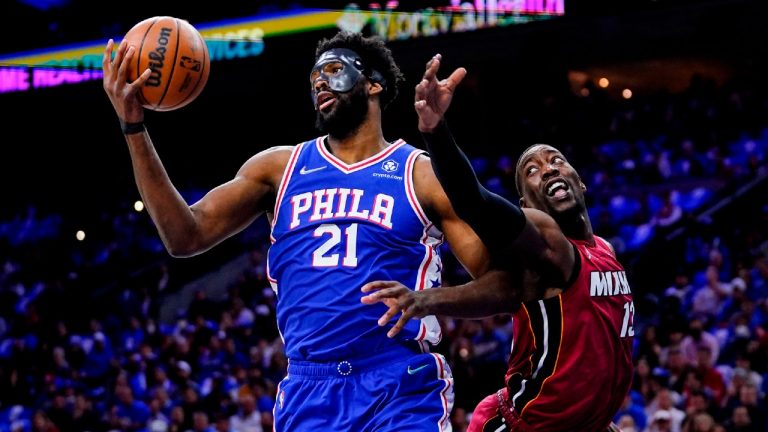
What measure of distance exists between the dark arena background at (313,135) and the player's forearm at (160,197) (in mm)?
5507

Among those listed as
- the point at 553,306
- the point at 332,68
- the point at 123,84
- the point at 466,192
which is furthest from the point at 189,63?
the point at 553,306

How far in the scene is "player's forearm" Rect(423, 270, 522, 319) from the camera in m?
3.45

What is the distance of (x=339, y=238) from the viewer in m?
3.71

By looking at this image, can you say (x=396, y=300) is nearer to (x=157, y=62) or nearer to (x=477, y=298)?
(x=477, y=298)

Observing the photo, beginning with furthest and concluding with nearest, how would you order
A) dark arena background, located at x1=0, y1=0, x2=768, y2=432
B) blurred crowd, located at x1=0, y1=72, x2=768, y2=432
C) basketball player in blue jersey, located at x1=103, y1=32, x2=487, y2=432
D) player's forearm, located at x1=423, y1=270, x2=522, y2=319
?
dark arena background, located at x1=0, y1=0, x2=768, y2=432, blurred crowd, located at x1=0, y1=72, x2=768, y2=432, basketball player in blue jersey, located at x1=103, y1=32, x2=487, y2=432, player's forearm, located at x1=423, y1=270, x2=522, y2=319

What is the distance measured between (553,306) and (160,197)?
1.64m

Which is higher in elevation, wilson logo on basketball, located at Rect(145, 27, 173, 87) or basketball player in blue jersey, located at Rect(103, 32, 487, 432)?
wilson logo on basketball, located at Rect(145, 27, 173, 87)

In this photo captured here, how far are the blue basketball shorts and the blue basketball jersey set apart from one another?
53 millimetres

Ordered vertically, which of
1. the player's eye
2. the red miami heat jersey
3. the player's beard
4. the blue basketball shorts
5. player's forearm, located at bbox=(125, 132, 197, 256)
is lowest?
the red miami heat jersey

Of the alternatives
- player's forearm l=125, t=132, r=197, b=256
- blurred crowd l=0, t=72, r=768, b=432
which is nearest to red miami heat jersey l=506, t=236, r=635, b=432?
player's forearm l=125, t=132, r=197, b=256

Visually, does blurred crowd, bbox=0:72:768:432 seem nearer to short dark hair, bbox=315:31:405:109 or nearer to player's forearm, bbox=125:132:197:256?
short dark hair, bbox=315:31:405:109

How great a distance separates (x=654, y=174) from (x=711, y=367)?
5.68 metres

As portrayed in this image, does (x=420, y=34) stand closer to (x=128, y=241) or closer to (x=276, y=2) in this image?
(x=276, y=2)

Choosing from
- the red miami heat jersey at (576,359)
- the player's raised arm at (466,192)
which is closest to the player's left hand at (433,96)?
the player's raised arm at (466,192)
